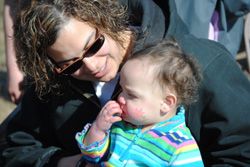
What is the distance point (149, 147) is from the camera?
6.79ft

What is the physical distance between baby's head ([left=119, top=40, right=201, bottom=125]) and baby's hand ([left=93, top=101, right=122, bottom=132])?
0.10ft

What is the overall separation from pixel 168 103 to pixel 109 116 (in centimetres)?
23

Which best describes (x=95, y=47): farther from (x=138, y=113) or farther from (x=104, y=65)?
(x=138, y=113)

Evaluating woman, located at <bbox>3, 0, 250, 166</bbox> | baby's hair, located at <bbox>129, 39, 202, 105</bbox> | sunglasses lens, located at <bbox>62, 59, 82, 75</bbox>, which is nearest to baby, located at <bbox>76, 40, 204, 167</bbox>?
baby's hair, located at <bbox>129, 39, 202, 105</bbox>

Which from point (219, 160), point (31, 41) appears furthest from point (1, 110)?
point (219, 160)

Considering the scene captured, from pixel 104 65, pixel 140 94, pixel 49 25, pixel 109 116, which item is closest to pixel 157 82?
pixel 140 94

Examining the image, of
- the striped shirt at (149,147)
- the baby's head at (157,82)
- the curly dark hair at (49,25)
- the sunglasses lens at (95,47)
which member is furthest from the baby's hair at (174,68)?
the curly dark hair at (49,25)

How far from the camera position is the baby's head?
2.01 m

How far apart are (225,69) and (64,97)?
765mm

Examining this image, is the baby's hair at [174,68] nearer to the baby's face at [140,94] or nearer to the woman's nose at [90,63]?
the baby's face at [140,94]

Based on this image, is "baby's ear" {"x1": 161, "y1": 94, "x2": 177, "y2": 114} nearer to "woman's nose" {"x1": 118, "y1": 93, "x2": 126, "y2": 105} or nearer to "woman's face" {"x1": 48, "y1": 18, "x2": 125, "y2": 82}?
"woman's nose" {"x1": 118, "y1": 93, "x2": 126, "y2": 105}

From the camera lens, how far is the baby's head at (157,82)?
2010 mm

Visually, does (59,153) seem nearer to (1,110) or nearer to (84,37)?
(84,37)

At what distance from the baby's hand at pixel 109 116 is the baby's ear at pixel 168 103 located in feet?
0.54
